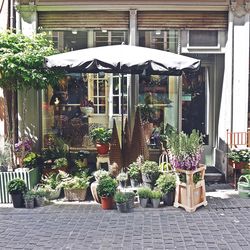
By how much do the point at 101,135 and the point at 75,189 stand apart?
1.65 m

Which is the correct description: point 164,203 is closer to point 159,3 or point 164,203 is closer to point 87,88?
point 87,88

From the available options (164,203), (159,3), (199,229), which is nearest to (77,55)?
(159,3)

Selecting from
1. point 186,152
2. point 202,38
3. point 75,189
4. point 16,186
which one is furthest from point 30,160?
point 202,38

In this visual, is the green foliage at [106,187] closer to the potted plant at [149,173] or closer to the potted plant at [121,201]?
the potted plant at [121,201]

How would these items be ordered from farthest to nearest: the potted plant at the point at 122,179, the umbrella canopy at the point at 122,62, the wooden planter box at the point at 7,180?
the potted plant at the point at 122,179, the wooden planter box at the point at 7,180, the umbrella canopy at the point at 122,62

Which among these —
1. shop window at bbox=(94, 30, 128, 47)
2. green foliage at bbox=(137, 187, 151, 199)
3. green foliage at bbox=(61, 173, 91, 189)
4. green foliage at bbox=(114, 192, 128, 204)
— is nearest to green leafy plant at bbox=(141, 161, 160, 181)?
green foliage at bbox=(137, 187, 151, 199)

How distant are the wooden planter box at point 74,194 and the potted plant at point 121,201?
99 cm

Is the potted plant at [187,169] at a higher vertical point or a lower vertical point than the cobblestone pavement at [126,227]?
higher

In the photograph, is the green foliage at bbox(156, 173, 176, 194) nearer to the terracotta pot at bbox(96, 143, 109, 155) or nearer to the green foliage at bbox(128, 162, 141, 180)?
the green foliage at bbox(128, 162, 141, 180)

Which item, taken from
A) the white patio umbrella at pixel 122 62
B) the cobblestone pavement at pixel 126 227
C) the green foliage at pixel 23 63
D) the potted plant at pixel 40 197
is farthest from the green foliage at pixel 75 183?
the white patio umbrella at pixel 122 62

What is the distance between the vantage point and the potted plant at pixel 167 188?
294 inches

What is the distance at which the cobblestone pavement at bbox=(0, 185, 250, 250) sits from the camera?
18.6 ft

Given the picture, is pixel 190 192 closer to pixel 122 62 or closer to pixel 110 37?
pixel 122 62

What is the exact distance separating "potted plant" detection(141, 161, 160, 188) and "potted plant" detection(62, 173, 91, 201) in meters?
1.12
